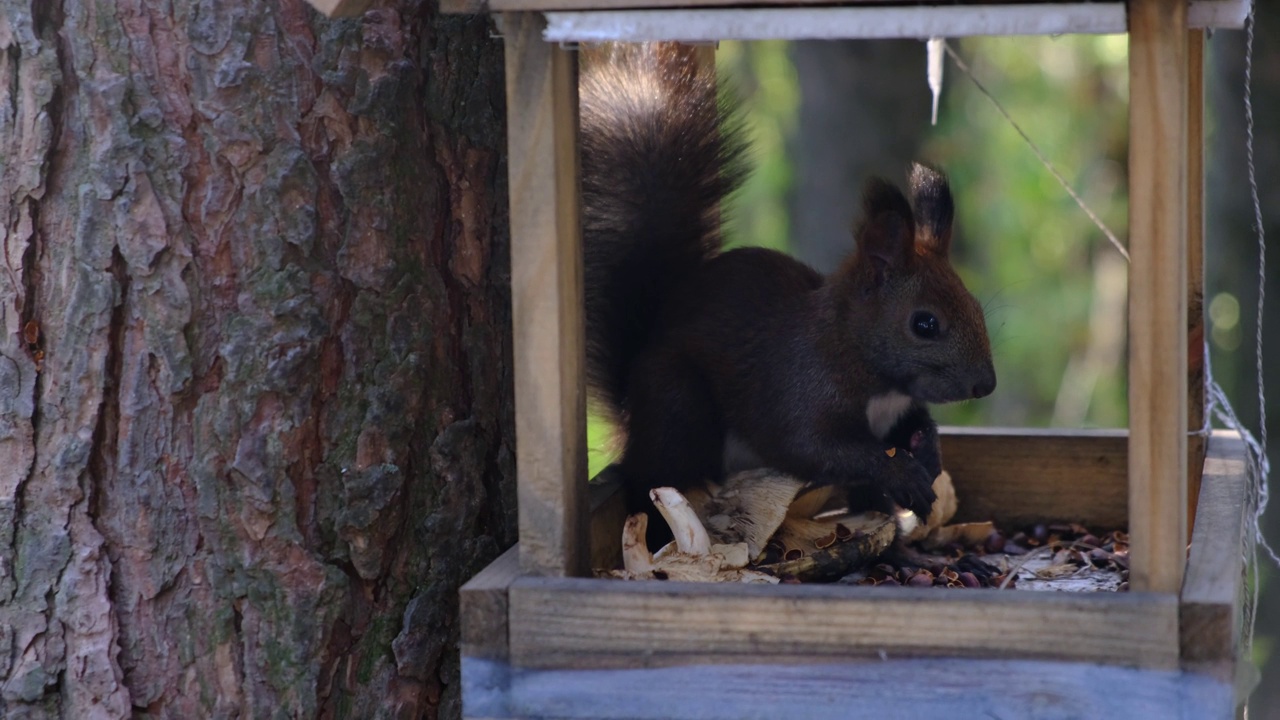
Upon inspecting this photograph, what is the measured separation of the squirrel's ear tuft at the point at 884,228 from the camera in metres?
1.88

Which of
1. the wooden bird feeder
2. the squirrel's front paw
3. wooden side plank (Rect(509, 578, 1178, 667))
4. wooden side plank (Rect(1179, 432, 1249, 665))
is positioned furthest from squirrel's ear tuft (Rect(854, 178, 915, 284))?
wooden side plank (Rect(509, 578, 1178, 667))

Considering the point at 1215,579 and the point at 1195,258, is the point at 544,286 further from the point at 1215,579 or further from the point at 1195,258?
the point at 1195,258

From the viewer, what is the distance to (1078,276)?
7.17 m

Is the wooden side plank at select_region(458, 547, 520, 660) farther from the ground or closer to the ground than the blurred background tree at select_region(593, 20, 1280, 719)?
closer to the ground

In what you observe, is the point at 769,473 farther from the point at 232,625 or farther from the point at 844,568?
the point at 232,625

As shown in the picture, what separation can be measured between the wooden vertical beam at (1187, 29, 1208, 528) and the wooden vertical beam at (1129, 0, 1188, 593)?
65 cm

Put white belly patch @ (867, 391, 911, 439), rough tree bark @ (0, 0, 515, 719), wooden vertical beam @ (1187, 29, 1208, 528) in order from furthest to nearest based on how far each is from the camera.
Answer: white belly patch @ (867, 391, 911, 439), wooden vertical beam @ (1187, 29, 1208, 528), rough tree bark @ (0, 0, 515, 719)

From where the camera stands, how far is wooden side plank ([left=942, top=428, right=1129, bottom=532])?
82.7 inches

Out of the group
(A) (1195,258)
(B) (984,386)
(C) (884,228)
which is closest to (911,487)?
(B) (984,386)

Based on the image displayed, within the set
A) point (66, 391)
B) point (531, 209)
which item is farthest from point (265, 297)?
point (531, 209)

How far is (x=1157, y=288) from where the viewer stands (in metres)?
1.16

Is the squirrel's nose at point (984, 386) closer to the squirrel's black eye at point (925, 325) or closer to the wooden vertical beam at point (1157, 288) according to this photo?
Answer: the squirrel's black eye at point (925, 325)

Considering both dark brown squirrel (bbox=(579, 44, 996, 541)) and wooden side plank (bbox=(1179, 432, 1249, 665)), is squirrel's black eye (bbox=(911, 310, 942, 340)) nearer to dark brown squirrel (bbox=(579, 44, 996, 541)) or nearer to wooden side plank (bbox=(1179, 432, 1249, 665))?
dark brown squirrel (bbox=(579, 44, 996, 541))

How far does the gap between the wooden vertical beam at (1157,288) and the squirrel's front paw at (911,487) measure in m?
0.62
